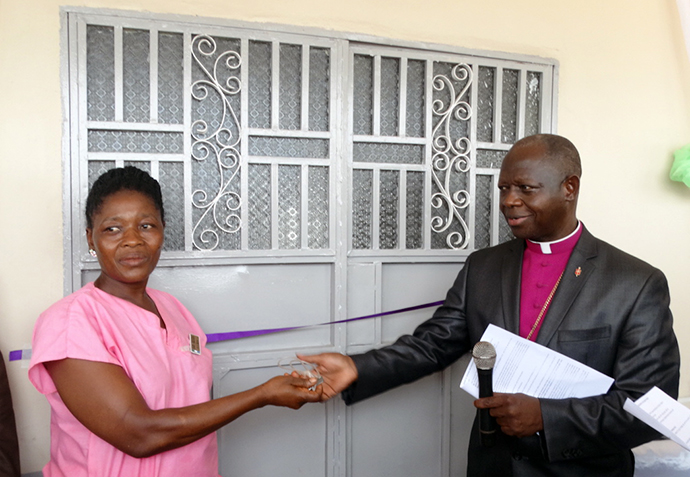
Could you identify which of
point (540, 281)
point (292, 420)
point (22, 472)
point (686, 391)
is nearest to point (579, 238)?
point (540, 281)

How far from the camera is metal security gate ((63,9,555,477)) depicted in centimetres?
226

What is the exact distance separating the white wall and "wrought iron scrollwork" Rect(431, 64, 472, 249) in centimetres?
22

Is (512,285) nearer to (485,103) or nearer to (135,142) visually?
(485,103)

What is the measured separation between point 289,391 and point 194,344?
0.38 meters

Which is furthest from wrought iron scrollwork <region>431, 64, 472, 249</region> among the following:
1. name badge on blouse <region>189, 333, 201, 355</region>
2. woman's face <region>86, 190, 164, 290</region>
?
woman's face <region>86, 190, 164, 290</region>

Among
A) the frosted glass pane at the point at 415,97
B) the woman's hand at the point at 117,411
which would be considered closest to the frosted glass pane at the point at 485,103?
the frosted glass pane at the point at 415,97

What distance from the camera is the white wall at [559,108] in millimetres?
2119

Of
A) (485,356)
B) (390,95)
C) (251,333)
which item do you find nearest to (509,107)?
(390,95)

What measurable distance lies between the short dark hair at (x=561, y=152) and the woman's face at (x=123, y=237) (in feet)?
4.50

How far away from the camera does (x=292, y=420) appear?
99.7 inches

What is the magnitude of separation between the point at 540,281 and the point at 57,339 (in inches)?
63.9

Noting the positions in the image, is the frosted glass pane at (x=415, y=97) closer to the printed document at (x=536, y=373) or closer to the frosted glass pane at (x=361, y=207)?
the frosted glass pane at (x=361, y=207)

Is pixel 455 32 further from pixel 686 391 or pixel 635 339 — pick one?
pixel 686 391

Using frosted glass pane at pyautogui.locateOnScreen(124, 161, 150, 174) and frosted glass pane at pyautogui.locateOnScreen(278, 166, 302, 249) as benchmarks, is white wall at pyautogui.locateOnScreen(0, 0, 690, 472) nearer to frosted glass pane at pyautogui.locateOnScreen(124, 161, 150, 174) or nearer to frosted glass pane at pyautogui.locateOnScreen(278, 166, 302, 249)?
frosted glass pane at pyautogui.locateOnScreen(124, 161, 150, 174)
